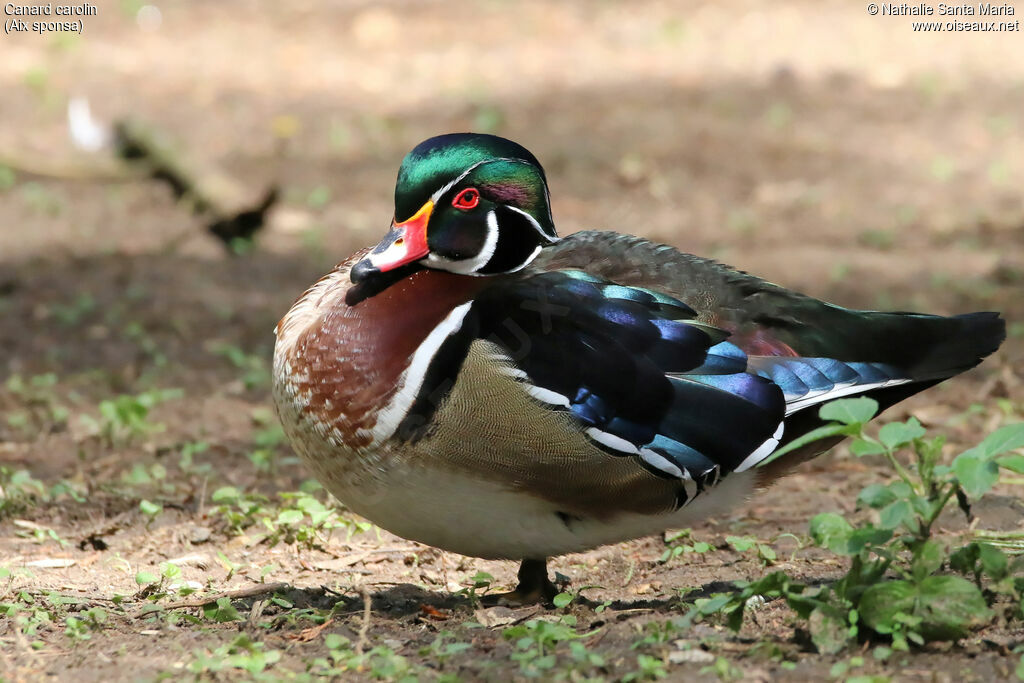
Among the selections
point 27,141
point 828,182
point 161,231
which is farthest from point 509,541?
point 27,141

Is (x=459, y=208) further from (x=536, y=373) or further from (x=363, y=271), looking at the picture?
(x=536, y=373)

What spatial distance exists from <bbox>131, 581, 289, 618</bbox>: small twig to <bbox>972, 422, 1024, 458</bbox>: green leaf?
5.72 feet

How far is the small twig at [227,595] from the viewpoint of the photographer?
3123 millimetres

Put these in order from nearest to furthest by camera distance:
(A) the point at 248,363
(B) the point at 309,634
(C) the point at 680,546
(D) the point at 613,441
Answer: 1. (B) the point at 309,634
2. (D) the point at 613,441
3. (C) the point at 680,546
4. (A) the point at 248,363

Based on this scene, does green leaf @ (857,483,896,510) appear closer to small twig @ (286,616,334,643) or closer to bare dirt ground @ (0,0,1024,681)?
bare dirt ground @ (0,0,1024,681)

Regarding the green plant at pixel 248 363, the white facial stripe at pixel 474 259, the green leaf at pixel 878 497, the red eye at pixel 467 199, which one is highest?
the red eye at pixel 467 199

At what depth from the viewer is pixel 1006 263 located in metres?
7.07

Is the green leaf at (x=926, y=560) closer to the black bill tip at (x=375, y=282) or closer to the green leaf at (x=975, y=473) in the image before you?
the green leaf at (x=975, y=473)

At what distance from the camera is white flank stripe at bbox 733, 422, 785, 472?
3.08 metres

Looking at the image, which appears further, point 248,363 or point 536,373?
point 248,363

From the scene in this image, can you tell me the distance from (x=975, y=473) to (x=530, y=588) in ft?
3.97

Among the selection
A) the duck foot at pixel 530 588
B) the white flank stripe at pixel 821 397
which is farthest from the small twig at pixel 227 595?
the white flank stripe at pixel 821 397

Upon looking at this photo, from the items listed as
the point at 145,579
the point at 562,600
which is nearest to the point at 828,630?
the point at 562,600

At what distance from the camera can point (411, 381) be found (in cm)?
299
